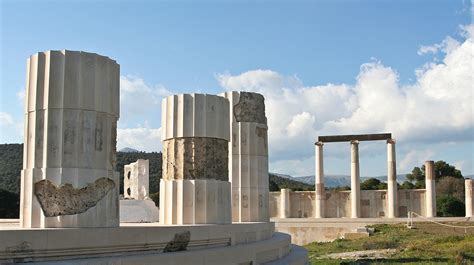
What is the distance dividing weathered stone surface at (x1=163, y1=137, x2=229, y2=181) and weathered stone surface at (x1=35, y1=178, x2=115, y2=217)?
3488 mm

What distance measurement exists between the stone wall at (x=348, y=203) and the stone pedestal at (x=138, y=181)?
20344 mm

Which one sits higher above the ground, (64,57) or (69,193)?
(64,57)

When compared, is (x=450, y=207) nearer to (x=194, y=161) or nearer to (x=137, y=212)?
(x=137, y=212)

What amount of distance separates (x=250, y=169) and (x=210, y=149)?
390cm

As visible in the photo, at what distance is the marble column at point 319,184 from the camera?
37.0 m

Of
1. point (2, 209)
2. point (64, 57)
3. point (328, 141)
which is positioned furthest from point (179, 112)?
point (328, 141)

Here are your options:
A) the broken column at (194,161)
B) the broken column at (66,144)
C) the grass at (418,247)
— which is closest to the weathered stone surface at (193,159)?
the broken column at (194,161)

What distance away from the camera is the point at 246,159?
14547mm

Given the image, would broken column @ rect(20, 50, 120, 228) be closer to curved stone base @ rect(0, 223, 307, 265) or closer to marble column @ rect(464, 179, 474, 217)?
curved stone base @ rect(0, 223, 307, 265)

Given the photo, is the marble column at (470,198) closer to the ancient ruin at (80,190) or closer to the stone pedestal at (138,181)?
the stone pedestal at (138,181)

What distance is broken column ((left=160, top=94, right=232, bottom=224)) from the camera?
10.4 meters

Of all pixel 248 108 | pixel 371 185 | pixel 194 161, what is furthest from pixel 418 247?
pixel 371 185

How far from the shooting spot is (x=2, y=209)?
92.6 feet

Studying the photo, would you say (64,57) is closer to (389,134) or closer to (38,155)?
(38,155)
